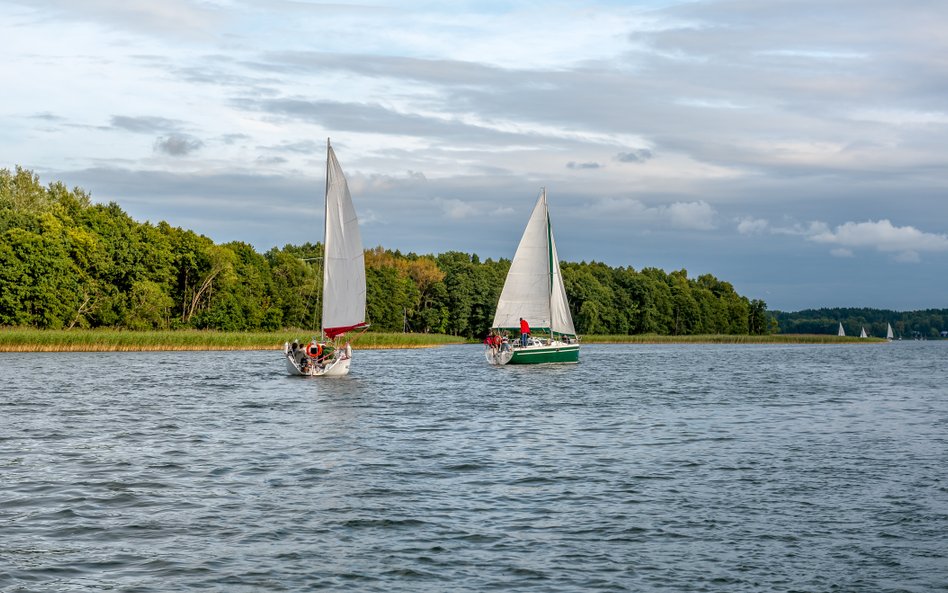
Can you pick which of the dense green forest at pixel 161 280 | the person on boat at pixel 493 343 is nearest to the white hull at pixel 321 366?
the person on boat at pixel 493 343

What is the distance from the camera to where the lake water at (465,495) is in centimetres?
1516

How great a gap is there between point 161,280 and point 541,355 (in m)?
74.9

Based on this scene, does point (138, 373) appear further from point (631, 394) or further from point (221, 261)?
point (221, 261)

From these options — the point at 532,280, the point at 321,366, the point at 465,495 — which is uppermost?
the point at 532,280

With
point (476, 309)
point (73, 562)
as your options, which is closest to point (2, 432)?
point (73, 562)

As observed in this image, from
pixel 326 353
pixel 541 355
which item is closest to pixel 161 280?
pixel 541 355

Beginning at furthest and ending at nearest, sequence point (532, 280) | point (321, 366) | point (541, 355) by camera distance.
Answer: point (541, 355) < point (532, 280) < point (321, 366)

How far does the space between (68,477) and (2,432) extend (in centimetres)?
1039

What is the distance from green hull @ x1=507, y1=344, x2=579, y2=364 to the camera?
75188 millimetres

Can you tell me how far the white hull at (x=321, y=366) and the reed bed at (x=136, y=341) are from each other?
83.3ft

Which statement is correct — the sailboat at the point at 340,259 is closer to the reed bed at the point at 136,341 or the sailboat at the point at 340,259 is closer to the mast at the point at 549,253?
→ the mast at the point at 549,253

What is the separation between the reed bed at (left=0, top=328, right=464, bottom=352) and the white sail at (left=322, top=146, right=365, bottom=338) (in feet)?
98.8

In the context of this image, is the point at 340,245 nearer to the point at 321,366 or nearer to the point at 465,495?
the point at 321,366

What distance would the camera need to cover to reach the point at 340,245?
191 feet
